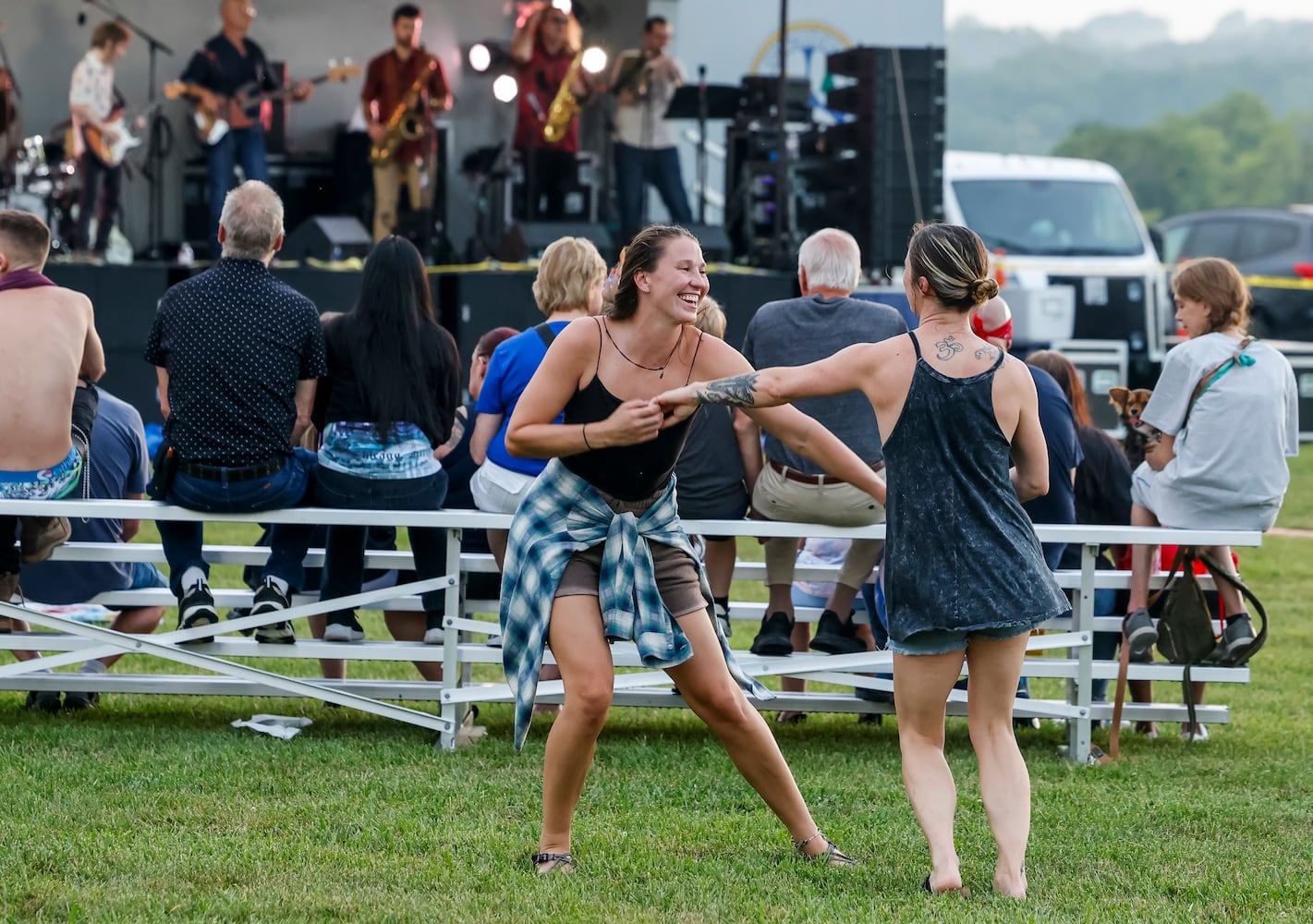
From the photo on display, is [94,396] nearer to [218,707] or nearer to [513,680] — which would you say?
[218,707]

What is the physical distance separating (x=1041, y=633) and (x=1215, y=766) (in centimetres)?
72

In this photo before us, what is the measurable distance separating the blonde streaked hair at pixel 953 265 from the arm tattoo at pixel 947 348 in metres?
0.08

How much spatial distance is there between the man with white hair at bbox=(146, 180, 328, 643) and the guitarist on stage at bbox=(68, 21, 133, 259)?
8.29 m

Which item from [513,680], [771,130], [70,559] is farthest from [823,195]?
[513,680]

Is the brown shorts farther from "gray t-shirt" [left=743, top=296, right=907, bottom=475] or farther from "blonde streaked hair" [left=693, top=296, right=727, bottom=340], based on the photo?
"blonde streaked hair" [left=693, top=296, right=727, bottom=340]

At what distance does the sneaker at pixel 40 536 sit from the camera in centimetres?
524

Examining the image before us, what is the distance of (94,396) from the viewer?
5.43 meters

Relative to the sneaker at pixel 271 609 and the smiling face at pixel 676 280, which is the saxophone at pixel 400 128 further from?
the smiling face at pixel 676 280

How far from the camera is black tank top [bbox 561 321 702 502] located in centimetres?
373

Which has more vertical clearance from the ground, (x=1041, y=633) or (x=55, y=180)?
(x=55, y=180)

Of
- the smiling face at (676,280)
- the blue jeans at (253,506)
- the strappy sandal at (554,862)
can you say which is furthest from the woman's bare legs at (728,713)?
the blue jeans at (253,506)

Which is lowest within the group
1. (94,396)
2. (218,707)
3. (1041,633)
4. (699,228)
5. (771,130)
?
(218,707)

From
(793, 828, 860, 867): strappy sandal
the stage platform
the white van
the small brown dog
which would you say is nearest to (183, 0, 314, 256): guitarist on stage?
the stage platform

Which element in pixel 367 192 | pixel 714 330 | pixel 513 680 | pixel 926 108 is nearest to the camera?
pixel 513 680
